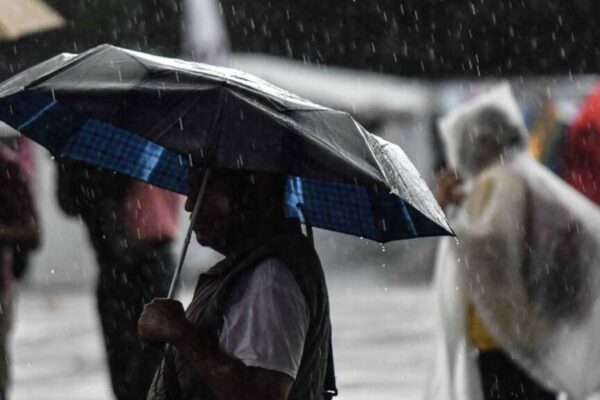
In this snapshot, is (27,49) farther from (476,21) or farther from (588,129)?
(588,129)

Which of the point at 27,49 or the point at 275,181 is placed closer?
the point at 275,181

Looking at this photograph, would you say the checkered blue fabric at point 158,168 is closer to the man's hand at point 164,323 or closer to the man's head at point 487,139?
the man's hand at point 164,323

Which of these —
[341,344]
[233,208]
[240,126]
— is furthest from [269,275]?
[341,344]

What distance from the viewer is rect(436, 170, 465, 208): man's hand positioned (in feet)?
21.9

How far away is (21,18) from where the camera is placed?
6.47 meters

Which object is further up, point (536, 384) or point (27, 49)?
point (27, 49)

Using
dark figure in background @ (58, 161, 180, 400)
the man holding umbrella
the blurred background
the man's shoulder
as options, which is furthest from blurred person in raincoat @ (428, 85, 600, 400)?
the man's shoulder

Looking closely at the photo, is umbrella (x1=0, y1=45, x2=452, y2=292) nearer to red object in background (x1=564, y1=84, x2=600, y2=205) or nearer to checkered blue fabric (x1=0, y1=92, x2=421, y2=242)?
checkered blue fabric (x1=0, y1=92, x2=421, y2=242)

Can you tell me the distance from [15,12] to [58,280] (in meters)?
9.47

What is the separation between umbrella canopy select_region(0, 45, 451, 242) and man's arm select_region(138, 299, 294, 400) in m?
0.36

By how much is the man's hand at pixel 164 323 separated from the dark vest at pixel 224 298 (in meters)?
0.06

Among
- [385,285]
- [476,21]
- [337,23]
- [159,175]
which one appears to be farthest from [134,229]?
[385,285]

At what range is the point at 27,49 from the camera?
7.52 m

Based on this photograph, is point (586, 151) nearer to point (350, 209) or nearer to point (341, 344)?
point (350, 209)
